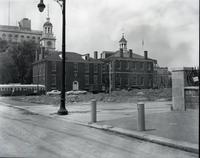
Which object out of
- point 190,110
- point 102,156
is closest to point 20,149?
point 102,156

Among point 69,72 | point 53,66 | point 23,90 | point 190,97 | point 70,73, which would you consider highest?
point 53,66

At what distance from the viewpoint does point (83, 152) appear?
5547mm

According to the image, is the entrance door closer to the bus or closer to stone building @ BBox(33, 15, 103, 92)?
stone building @ BBox(33, 15, 103, 92)

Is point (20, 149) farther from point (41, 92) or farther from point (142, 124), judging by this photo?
point (41, 92)

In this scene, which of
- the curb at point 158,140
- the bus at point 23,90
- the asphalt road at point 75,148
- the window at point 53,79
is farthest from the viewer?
the window at point 53,79

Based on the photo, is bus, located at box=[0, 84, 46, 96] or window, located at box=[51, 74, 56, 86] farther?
window, located at box=[51, 74, 56, 86]

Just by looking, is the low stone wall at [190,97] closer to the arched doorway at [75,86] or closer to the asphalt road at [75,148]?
the asphalt road at [75,148]

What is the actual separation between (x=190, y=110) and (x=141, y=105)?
435 cm

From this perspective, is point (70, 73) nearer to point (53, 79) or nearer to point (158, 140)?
point (53, 79)

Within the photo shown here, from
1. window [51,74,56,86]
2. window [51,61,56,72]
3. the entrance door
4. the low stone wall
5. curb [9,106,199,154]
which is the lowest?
curb [9,106,199,154]

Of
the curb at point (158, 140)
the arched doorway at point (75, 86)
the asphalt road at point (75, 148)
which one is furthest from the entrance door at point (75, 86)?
the asphalt road at point (75, 148)

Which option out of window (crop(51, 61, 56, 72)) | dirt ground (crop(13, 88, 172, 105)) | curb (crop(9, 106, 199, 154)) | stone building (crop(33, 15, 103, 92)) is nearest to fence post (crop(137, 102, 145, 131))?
curb (crop(9, 106, 199, 154))

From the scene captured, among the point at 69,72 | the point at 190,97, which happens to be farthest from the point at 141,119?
the point at 69,72

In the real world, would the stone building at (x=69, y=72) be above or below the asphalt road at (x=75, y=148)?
above
